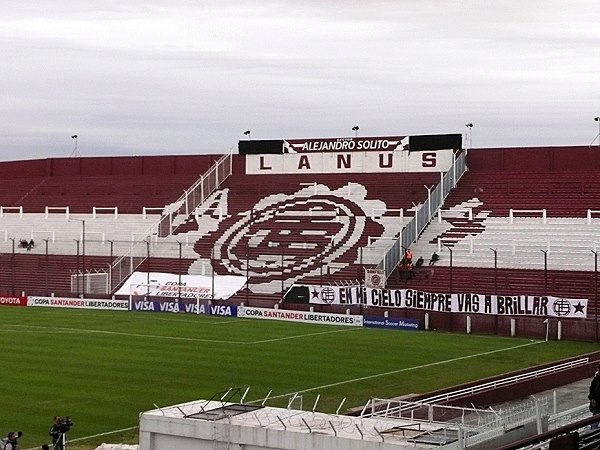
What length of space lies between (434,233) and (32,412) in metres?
42.4

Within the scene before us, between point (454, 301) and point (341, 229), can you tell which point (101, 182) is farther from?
point (454, 301)

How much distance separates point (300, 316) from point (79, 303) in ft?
47.9

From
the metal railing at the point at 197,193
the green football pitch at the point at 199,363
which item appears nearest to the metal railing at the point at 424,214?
the green football pitch at the point at 199,363

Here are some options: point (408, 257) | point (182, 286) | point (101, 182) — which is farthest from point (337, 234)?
point (101, 182)

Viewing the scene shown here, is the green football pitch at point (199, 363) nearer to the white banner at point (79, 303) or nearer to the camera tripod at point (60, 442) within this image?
the camera tripod at point (60, 442)

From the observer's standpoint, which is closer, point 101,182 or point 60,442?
point 60,442

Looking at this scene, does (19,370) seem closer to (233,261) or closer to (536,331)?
(536,331)

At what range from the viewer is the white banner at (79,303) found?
2628 inches

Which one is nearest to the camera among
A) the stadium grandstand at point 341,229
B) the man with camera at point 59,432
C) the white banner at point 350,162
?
the man with camera at point 59,432

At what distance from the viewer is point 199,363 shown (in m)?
41.2

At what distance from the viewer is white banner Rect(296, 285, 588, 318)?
54.3 m

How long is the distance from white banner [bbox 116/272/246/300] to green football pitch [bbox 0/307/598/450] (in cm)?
756

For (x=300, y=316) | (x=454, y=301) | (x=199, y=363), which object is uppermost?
(x=454, y=301)

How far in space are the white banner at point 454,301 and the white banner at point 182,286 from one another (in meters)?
7.67
